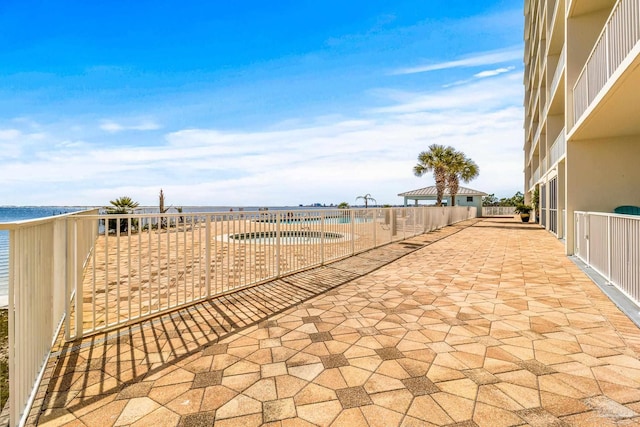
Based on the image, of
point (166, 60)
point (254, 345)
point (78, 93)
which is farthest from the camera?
point (78, 93)

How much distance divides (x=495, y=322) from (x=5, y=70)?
71.8 ft

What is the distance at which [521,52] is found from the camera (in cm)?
3294

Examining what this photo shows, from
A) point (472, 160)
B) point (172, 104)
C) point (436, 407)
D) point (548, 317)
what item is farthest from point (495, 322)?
point (472, 160)

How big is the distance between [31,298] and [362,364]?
251 centimetres

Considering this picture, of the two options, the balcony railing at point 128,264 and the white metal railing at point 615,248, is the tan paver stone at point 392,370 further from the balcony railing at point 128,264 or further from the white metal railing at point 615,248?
the white metal railing at point 615,248

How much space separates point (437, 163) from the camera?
24156 millimetres

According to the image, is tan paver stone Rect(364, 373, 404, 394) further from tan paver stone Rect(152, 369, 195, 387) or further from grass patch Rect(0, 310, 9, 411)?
grass patch Rect(0, 310, 9, 411)

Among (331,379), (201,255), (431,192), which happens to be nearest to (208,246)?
(201,255)

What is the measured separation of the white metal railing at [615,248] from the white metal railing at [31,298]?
5.89 metres

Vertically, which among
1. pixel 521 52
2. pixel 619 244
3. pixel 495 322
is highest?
pixel 521 52

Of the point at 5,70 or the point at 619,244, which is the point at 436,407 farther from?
the point at 5,70

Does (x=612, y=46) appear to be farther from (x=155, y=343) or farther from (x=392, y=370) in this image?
(x=155, y=343)

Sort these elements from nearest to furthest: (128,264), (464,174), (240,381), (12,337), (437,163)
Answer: (12,337), (240,381), (128,264), (437,163), (464,174)

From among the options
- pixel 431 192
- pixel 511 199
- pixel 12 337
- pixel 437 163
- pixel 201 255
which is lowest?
pixel 201 255
